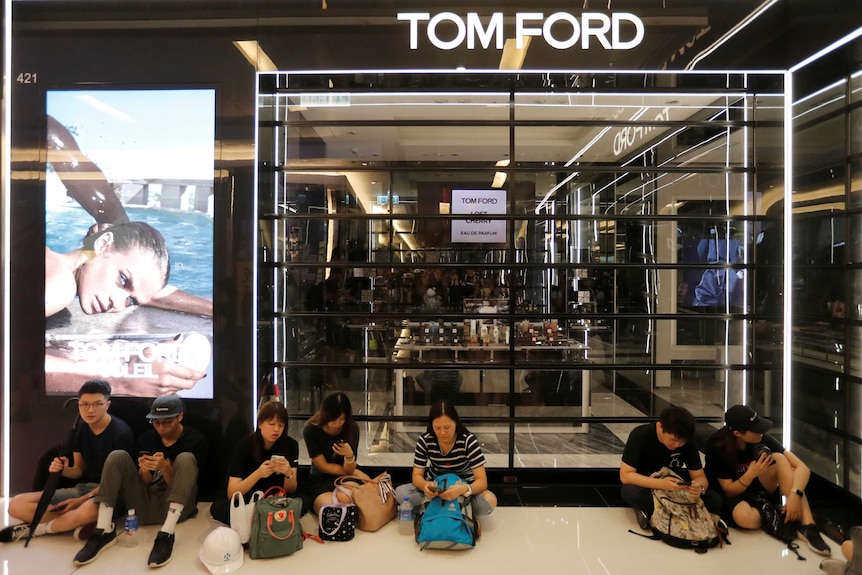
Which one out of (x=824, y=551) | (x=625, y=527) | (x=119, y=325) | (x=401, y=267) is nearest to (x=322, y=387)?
(x=401, y=267)

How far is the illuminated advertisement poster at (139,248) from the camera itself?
416cm

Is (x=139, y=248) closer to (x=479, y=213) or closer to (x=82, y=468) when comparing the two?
(x=82, y=468)

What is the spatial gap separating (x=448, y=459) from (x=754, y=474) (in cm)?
204

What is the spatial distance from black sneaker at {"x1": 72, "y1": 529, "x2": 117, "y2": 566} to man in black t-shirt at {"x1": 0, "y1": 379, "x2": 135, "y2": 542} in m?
0.19

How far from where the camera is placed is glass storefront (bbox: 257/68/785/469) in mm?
4602

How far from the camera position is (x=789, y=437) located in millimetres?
4344

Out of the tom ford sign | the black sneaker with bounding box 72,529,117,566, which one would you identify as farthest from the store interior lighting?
the black sneaker with bounding box 72,529,117,566

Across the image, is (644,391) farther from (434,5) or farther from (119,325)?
(119,325)

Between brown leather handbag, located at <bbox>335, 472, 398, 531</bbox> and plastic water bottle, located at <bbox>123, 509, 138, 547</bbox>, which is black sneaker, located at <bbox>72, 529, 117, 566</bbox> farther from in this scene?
brown leather handbag, located at <bbox>335, 472, 398, 531</bbox>

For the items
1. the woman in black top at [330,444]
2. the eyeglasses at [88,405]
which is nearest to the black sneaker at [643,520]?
the woman in black top at [330,444]

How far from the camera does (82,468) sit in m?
3.63

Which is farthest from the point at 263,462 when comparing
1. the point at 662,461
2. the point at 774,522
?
the point at 774,522

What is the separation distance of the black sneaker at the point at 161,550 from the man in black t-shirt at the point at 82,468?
595 mm

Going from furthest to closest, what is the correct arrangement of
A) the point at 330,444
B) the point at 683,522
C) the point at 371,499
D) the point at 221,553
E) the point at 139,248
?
the point at 139,248 → the point at 330,444 → the point at 371,499 → the point at 683,522 → the point at 221,553
